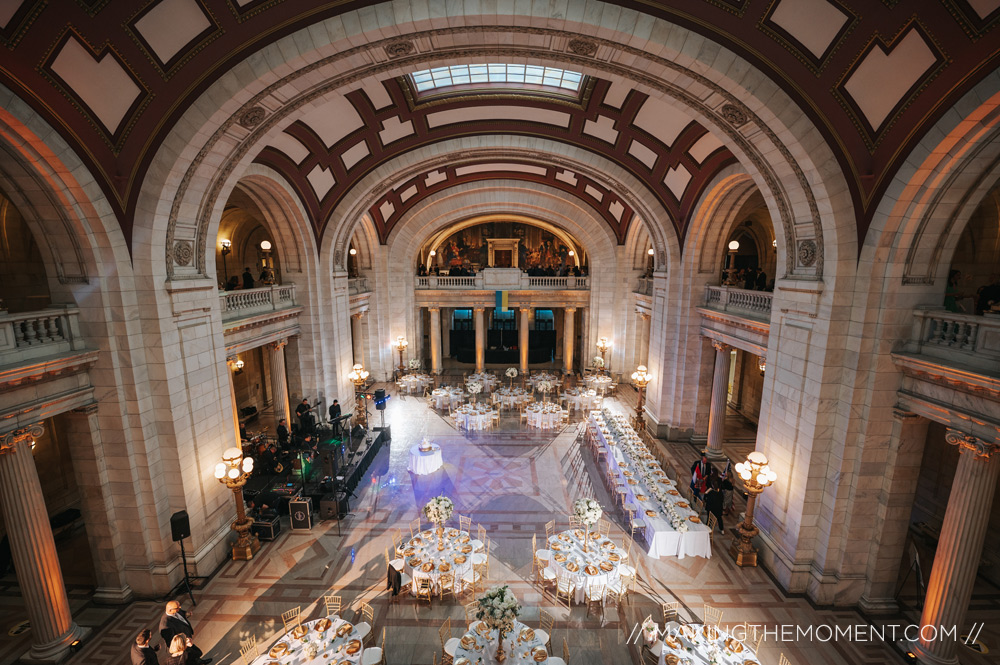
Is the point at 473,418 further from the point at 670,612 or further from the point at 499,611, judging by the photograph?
the point at 499,611

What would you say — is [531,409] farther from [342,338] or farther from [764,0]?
[764,0]

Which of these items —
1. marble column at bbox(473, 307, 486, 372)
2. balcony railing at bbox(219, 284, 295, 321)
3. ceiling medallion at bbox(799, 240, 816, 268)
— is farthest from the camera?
marble column at bbox(473, 307, 486, 372)

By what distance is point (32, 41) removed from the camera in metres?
5.72

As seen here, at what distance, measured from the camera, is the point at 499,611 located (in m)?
6.13

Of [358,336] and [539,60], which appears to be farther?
[358,336]

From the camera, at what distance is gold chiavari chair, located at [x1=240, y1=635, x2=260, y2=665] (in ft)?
22.3

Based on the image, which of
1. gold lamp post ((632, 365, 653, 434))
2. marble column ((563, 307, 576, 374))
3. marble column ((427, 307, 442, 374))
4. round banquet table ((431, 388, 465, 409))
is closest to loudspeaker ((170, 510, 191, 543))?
round banquet table ((431, 388, 465, 409))

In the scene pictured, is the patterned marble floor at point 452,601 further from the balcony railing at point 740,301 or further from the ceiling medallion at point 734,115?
the ceiling medallion at point 734,115

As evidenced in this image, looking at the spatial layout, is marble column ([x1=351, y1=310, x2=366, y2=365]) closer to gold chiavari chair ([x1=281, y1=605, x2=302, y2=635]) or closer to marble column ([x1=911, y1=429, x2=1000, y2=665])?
gold chiavari chair ([x1=281, y1=605, x2=302, y2=635])

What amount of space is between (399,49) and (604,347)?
60.6ft

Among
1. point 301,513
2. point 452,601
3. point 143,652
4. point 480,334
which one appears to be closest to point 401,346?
point 480,334

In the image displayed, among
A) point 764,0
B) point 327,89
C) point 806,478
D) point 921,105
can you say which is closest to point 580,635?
point 806,478

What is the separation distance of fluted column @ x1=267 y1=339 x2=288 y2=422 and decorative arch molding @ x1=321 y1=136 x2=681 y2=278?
3652mm

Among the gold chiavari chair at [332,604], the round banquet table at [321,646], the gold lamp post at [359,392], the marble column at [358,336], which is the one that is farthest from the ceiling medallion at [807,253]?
the marble column at [358,336]
